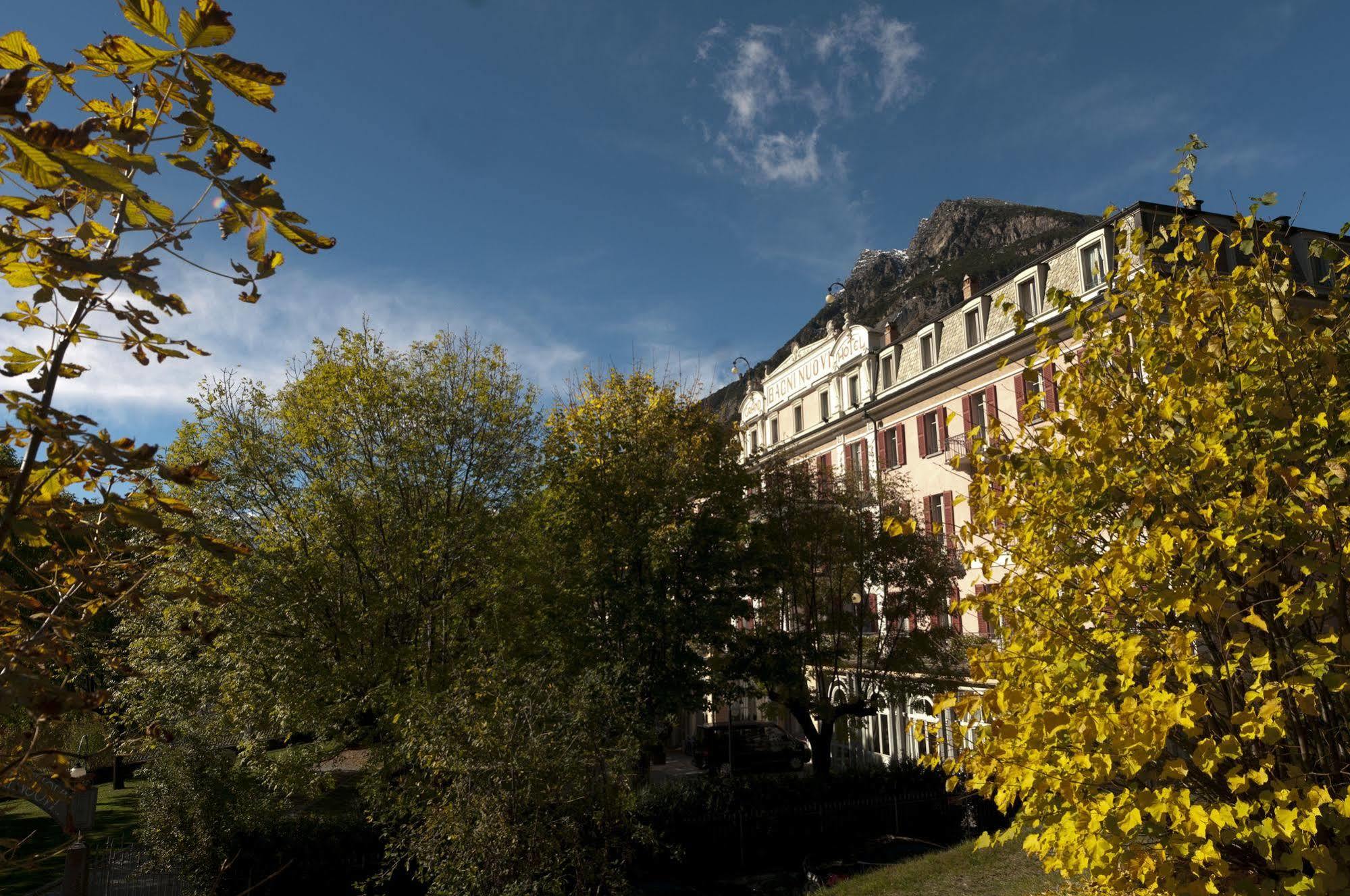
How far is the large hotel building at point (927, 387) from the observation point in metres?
23.4

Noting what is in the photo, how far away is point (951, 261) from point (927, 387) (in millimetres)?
165044

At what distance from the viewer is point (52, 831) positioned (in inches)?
968

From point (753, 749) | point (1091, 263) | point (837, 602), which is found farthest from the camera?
point (753, 749)

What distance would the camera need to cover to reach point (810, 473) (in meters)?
23.6

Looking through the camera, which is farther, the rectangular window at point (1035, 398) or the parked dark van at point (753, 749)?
the parked dark van at point (753, 749)

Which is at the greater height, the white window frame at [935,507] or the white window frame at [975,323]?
the white window frame at [975,323]

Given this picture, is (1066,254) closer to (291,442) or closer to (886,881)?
(886,881)

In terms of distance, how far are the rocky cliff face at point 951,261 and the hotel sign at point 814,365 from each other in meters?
99.6

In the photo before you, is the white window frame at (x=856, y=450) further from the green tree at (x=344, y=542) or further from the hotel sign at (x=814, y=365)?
the green tree at (x=344, y=542)

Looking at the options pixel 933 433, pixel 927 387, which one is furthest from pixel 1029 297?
pixel 933 433

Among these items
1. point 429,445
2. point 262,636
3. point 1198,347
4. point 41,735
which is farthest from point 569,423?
point 41,735

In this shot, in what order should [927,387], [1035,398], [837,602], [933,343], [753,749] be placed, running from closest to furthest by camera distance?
[1035,398] < [837,602] < [753,749] < [927,387] < [933,343]

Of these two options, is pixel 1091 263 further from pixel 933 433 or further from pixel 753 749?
pixel 753 749

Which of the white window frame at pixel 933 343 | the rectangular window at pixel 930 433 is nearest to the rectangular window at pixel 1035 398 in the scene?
the rectangular window at pixel 930 433
